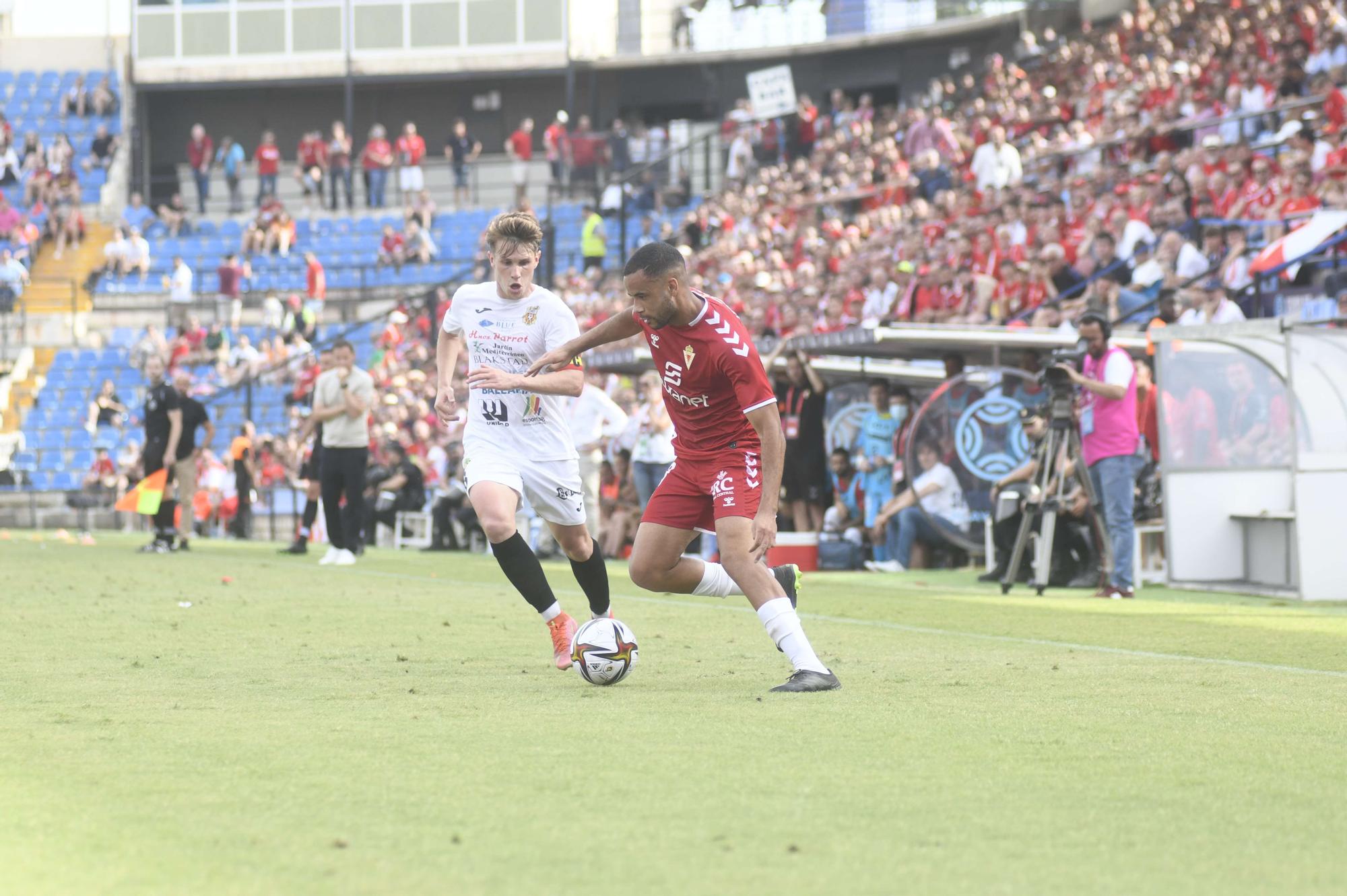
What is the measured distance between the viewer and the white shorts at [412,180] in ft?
132

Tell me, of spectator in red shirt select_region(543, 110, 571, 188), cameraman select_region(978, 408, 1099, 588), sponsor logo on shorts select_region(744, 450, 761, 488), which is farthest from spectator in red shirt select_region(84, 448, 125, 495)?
sponsor logo on shorts select_region(744, 450, 761, 488)

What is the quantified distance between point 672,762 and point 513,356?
131 inches

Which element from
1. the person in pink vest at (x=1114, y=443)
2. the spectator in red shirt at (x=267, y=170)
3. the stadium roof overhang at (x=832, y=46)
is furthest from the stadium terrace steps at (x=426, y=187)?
the person in pink vest at (x=1114, y=443)

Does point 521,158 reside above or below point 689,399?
above

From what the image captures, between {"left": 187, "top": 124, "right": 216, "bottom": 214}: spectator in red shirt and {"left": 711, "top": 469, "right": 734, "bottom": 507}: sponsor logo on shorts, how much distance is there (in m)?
36.4

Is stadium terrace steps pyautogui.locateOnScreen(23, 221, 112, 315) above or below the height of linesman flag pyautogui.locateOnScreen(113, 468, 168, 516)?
above

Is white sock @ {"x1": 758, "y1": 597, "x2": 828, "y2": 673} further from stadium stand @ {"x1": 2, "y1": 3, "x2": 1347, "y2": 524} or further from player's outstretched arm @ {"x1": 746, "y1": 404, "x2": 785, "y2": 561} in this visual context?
stadium stand @ {"x1": 2, "y1": 3, "x2": 1347, "y2": 524}

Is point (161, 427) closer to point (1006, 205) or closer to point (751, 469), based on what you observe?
point (1006, 205)

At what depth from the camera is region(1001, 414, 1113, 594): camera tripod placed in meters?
13.2

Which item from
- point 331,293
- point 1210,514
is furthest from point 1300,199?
point 331,293

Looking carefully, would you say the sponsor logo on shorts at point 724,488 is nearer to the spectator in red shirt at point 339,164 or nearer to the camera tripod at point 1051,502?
the camera tripod at point 1051,502

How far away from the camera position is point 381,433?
26.3 metres

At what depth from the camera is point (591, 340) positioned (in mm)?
7641

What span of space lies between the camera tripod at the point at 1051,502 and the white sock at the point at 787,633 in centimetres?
631
